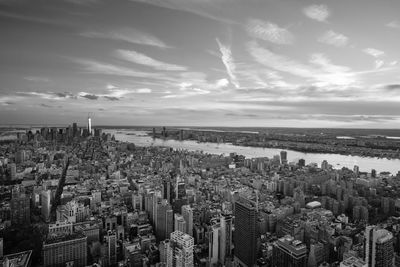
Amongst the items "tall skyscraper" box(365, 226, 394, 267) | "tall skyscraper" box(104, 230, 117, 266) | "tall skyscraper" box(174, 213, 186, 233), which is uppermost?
"tall skyscraper" box(365, 226, 394, 267)

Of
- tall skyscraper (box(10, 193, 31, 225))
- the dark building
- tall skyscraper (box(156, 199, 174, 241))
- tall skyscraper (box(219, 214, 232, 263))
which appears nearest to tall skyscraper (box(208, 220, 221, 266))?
tall skyscraper (box(219, 214, 232, 263))

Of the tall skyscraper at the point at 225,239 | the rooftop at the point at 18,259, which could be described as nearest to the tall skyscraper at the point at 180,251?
the tall skyscraper at the point at 225,239

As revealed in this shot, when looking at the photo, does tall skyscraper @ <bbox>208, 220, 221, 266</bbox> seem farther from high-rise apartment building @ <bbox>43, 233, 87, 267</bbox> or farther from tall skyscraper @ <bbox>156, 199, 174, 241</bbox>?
high-rise apartment building @ <bbox>43, 233, 87, 267</bbox>

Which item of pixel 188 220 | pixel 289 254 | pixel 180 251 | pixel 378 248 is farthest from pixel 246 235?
pixel 378 248

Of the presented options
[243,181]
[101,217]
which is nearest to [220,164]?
[243,181]

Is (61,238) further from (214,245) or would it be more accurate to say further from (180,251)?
(214,245)

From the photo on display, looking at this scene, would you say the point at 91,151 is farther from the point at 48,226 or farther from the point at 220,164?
the point at 48,226
